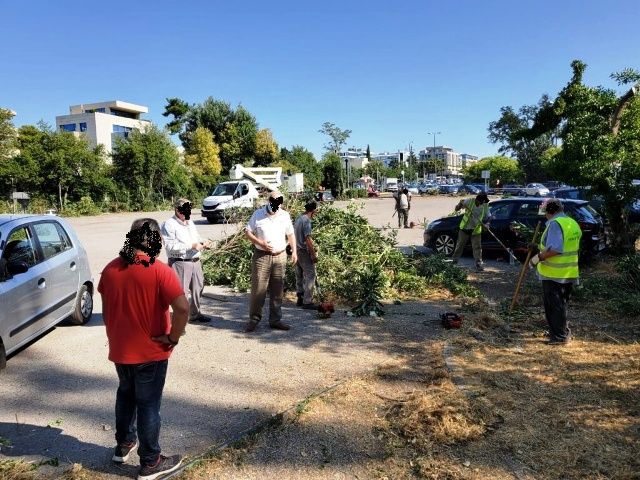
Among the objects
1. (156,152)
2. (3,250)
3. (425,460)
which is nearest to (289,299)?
(3,250)

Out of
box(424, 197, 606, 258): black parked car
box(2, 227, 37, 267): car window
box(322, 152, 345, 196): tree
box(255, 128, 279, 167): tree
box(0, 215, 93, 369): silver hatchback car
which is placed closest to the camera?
box(0, 215, 93, 369): silver hatchback car

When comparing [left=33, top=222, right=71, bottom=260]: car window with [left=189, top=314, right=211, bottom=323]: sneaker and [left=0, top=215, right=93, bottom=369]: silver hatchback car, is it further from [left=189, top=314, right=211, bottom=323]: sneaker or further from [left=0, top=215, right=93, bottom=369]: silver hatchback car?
[left=189, top=314, right=211, bottom=323]: sneaker

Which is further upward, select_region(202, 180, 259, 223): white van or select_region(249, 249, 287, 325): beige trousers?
select_region(202, 180, 259, 223): white van

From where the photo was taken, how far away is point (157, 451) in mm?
3193

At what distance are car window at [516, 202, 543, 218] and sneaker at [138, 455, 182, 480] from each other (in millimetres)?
10220

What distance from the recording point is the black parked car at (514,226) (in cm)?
1066

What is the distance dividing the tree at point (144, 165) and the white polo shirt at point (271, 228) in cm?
2891

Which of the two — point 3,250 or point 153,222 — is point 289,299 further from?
Answer: point 153,222

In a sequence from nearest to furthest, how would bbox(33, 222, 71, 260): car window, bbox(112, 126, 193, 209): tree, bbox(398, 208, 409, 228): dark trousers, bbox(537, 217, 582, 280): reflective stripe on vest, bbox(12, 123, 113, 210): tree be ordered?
bbox(537, 217, 582, 280): reflective stripe on vest < bbox(33, 222, 71, 260): car window < bbox(398, 208, 409, 228): dark trousers < bbox(12, 123, 113, 210): tree < bbox(112, 126, 193, 209): tree

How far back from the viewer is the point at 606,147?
8.71 meters

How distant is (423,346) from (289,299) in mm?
2947

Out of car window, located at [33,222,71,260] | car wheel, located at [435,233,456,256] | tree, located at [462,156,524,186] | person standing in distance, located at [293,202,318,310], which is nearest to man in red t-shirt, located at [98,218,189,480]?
car window, located at [33,222,71,260]

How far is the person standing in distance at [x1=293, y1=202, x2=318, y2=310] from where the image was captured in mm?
7195

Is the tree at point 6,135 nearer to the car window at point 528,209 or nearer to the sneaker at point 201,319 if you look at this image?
the sneaker at point 201,319
